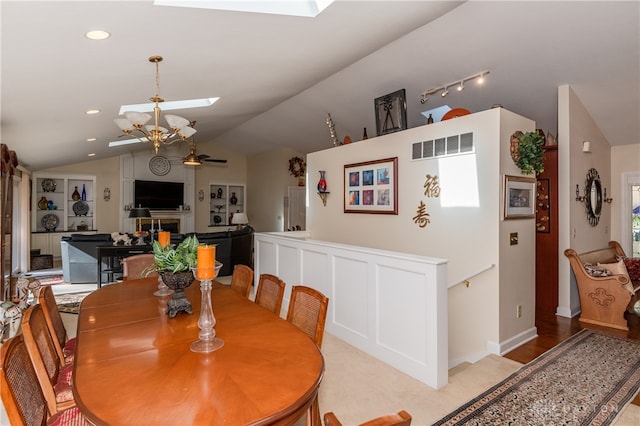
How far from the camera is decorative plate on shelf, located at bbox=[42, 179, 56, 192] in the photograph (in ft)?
26.7

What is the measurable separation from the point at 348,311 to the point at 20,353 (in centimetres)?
251


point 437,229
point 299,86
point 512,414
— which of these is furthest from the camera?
point 299,86

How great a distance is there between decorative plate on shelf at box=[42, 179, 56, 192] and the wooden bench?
10.4m

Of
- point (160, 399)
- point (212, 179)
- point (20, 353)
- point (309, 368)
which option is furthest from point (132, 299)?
point (212, 179)

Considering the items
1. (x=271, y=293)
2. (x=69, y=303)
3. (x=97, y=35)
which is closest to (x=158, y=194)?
(x=69, y=303)

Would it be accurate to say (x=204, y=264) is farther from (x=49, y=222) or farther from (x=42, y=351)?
(x=49, y=222)

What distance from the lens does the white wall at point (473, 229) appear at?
3.20 metres

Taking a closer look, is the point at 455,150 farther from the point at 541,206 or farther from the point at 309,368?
the point at 309,368

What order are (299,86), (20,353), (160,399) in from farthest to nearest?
(299,86) → (20,353) → (160,399)

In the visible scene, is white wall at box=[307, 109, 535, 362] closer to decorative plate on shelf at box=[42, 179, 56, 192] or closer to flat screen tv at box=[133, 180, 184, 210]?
flat screen tv at box=[133, 180, 184, 210]

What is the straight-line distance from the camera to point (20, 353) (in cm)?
127

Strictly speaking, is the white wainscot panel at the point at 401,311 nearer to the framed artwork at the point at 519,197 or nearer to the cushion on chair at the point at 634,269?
the framed artwork at the point at 519,197

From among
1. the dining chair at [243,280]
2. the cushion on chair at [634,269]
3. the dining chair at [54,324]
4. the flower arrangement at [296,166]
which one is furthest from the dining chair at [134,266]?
the flower arrangement at [296,166]

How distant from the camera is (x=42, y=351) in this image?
1594mm
